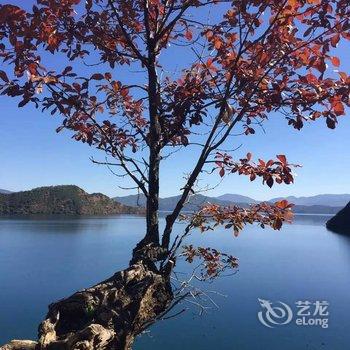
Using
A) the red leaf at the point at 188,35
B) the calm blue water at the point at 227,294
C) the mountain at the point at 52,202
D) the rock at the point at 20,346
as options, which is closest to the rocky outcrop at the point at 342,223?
the calm blue water at the point at 227,294

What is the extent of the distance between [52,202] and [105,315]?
18031cm

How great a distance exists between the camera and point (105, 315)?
2285 millimetres

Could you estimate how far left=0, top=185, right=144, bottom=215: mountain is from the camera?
16812 cm

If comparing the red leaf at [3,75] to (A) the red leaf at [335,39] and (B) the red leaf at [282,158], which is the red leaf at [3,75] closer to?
(B) the red leaf at [282,158]

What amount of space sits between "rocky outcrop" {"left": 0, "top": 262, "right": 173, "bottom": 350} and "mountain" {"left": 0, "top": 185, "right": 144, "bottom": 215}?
541ft

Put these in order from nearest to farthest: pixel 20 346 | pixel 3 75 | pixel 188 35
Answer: pixel 20 346 < pixel 3 75 < pixel 188 35

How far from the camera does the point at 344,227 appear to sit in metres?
105

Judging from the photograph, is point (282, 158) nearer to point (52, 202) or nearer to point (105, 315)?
point (105, 315)

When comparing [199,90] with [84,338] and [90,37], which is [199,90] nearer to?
[90,37]

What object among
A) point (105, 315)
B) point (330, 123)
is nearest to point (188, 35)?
point (330, 123)

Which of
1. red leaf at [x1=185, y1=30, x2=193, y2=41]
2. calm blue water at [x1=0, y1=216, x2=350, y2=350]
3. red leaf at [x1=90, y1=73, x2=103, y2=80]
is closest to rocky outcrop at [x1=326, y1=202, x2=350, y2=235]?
calm blue water at [x1=0, y1=216, x2=350, y2=350]

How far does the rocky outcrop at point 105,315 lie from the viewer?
6.77 feet

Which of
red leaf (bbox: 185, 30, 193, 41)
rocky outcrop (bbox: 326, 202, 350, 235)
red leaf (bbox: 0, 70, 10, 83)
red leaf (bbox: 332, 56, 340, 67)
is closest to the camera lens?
red leaf (bbox: 0, 70, 10, 83)

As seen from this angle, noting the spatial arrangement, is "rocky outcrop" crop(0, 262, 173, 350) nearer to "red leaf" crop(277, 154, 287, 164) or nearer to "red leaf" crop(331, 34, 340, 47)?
"red leaf" crop(277, 154, 287, 164)
